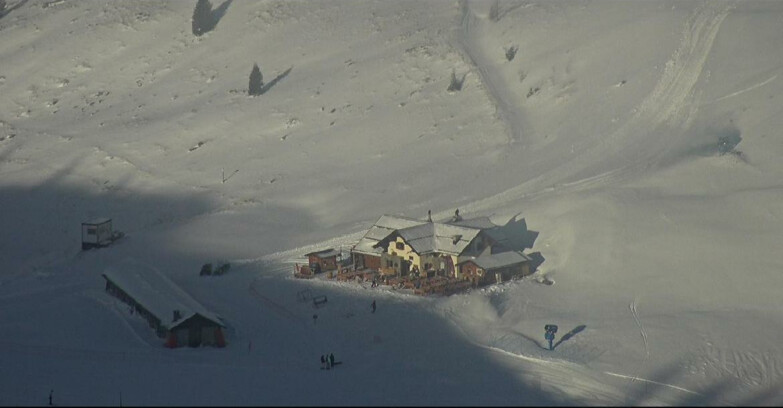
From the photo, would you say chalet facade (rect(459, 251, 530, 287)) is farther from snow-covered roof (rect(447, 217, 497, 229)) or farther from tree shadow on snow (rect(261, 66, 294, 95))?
tree shadow on snow (rect(261, 66, 294, 95))

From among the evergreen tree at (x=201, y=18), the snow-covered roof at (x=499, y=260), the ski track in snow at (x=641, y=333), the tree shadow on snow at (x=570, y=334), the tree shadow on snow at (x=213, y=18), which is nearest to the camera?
the ski track in snow at (x=641, y=333)

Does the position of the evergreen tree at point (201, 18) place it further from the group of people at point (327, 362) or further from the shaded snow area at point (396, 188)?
the group of people at point (327, 362)

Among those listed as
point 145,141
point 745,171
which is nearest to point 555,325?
point 745,171

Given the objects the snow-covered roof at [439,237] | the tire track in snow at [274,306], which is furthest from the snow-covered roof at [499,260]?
the tire track in snow at [274,306]

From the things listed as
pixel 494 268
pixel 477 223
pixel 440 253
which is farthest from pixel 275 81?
pixel 494 268

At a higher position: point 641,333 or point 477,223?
point 477,223

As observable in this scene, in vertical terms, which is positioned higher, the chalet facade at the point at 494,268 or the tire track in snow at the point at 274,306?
the chalet facade at the point at 494,268

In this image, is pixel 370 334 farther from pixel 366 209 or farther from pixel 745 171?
pixel 745 171

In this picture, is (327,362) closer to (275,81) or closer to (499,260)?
(499,260)
